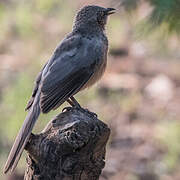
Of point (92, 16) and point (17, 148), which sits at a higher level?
point (92, 16)

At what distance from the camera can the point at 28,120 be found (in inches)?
190

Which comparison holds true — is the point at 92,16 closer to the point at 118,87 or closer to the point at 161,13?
the point at 161,13

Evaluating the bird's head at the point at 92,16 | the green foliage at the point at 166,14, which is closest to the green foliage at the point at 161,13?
the green foliage at the point at 166,14

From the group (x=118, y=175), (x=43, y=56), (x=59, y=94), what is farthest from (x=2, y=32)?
(x=59, y=94)

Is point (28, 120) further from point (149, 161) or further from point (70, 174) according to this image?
point (149, 161)

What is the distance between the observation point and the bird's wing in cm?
518

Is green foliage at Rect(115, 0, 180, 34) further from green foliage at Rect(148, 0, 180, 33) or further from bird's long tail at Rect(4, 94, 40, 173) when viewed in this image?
bird's long tail at Rect(4, 94, 40, 173)

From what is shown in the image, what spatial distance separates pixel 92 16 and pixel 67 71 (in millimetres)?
964

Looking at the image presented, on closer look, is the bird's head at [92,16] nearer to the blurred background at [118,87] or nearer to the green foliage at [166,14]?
the blurred background at [118,87]

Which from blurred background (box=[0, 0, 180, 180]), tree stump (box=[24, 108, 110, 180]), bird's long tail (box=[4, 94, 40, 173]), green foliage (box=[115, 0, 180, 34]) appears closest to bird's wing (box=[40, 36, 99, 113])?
bird's long tail (box=[4, 94, 40, 173])

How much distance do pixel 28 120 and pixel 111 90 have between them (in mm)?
5614

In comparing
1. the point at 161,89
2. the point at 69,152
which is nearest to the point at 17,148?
the point at 69,152

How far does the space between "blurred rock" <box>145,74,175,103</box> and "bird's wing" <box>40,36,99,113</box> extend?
15.4 feet

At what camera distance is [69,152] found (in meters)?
3.84
